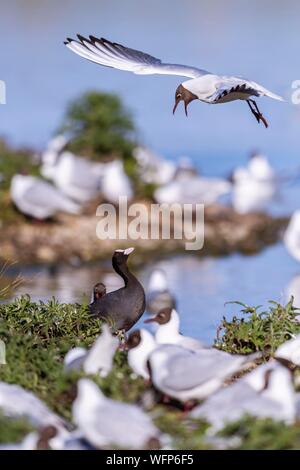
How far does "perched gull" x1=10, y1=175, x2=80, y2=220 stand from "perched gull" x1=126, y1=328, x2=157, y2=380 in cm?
732

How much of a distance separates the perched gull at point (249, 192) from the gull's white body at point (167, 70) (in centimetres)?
726

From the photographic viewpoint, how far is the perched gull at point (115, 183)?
14016mm

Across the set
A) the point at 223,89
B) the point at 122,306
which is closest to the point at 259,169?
the point at 122,306

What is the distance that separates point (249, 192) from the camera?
628 inches

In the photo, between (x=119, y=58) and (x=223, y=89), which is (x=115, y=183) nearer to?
(x=119, y=58)

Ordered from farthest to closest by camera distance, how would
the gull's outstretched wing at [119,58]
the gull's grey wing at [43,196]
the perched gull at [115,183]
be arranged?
1. the perched gull at [115,183]
2. the gull's grey wing at [43,196]
3. the gull's outstretched wing at [119,58]

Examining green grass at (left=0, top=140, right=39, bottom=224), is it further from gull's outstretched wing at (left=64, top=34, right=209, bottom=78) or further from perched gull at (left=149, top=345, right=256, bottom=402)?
perched gull at (left=149, top=345, right=256, bottom=402)

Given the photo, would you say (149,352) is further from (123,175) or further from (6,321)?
(123,175)

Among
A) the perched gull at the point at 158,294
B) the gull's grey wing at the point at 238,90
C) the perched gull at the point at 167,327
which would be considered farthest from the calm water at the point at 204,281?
the gull's grey wing at the point at 238,90

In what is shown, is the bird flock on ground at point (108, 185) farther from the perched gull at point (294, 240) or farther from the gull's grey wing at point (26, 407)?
the gull's grey wing at point (26, 407)

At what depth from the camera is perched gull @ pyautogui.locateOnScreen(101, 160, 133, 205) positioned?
1402cm

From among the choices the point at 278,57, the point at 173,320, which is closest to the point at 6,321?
the point at 173,320

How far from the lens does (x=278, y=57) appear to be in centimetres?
2277

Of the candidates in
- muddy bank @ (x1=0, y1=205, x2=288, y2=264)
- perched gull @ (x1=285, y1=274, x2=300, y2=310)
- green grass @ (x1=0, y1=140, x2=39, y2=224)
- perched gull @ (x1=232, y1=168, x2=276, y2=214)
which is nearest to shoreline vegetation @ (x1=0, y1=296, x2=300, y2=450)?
perched gull @ (x1=285, y1=274, x2=300, y2=310)
